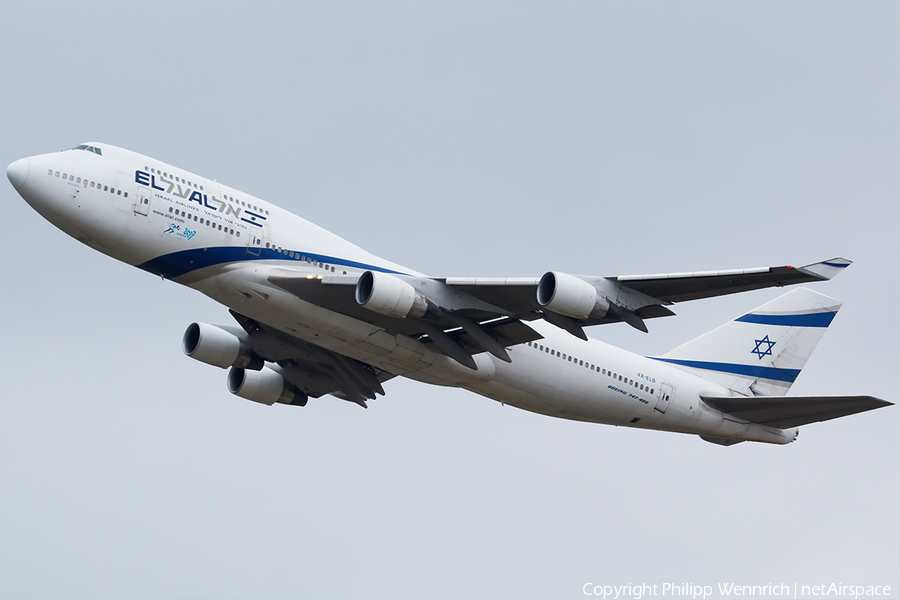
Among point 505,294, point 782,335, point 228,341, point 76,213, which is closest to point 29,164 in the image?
point 76,213

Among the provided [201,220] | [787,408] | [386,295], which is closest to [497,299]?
[386,295]

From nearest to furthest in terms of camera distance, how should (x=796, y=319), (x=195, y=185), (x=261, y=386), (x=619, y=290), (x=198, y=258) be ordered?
(x=619, y=290) < (x=198, y=258) < (x=195, y=185) < (x=261, y=386) < (x=796, y=319)

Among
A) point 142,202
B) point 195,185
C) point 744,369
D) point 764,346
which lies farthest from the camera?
point 764,346

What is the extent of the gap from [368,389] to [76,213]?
11.5 meters

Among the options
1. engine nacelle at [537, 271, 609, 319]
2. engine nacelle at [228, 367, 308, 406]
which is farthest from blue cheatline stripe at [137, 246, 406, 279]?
engine nacelle at [228, 367, 308, 406]

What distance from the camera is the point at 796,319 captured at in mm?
36031

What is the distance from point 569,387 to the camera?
95.2 feet

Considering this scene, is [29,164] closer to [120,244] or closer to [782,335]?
[120,244]

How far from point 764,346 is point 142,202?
22494 mm

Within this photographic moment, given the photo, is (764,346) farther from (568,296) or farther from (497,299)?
(568,296)

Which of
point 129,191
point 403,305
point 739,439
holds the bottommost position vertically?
point 739,439

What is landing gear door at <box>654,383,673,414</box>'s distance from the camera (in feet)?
101

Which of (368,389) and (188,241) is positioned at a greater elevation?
(188,241)

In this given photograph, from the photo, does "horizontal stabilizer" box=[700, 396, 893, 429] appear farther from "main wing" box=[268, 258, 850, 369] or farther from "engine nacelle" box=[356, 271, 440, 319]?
"engine nacelle" box=[356, 271, 440, 319]
